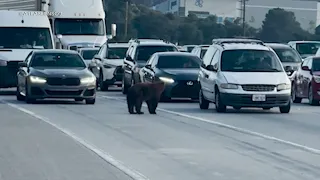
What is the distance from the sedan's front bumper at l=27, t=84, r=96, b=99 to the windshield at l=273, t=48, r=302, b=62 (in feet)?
35.9

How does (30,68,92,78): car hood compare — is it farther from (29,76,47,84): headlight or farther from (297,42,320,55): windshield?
(297,42,320,55): windshield

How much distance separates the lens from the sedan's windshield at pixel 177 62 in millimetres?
30391

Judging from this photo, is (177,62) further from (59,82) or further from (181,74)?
(59,82)

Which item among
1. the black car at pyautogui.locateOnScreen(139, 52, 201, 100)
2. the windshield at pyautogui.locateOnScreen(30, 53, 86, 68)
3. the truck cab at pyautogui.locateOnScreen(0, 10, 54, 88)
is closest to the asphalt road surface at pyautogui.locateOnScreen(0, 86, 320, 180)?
the windshield at pyautogui.locateOnScreen(30, 53, 86, 68)

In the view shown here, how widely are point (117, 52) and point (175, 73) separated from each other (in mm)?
10126

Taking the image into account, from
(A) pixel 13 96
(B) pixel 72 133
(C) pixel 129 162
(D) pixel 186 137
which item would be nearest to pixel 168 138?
(D) pixel 186 137

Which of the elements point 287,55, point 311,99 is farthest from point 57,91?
point 287,55

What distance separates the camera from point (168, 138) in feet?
58.9

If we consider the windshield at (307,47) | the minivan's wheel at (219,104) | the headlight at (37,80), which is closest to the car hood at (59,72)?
the headlight at (37,80)

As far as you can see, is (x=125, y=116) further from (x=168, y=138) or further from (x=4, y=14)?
(x=4, y=14)

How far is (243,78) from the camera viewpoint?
24.7 m

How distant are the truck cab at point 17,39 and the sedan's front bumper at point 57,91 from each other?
17.9ft

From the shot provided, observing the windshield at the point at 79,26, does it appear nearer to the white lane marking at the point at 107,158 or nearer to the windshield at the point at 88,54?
the windshield at the point at 88,54

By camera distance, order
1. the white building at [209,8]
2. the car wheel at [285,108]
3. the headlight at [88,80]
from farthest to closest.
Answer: the white building at [209,8], the headlight at [88,80], the car wheel at [285,108]
